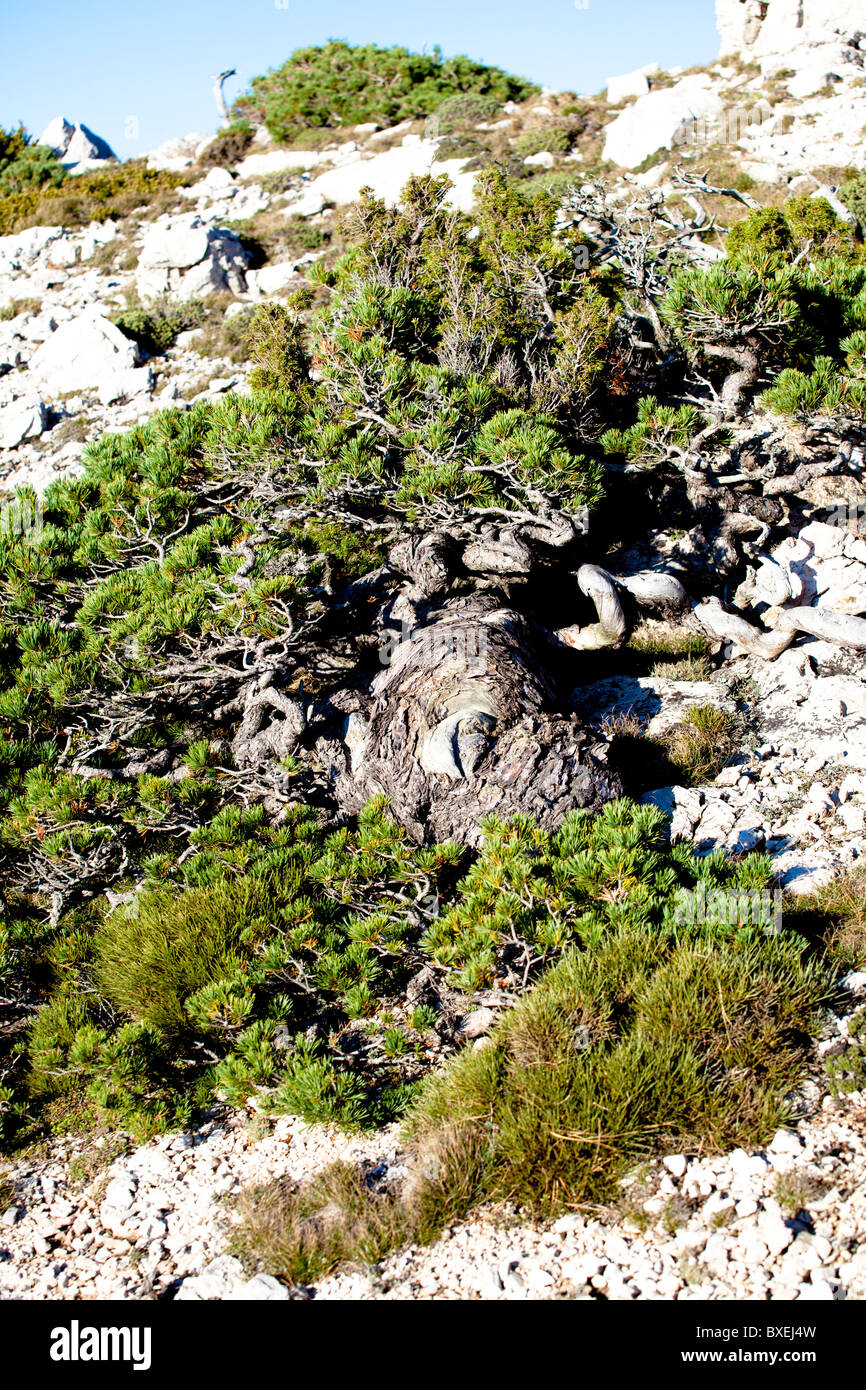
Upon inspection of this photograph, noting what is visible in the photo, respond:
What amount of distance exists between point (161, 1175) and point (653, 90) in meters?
32.4

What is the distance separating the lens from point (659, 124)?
72.5ft

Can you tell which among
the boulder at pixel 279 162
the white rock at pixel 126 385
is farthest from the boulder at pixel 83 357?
the boulder at pixel 279 162

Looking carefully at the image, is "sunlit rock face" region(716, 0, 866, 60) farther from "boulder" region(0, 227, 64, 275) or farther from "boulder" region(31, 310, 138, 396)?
"boulder" region(0, 227, 64, 275)

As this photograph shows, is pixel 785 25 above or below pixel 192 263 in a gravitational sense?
above

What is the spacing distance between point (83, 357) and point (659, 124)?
16.3 m

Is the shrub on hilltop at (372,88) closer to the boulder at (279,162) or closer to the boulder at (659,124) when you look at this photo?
the boulder at (279,162)

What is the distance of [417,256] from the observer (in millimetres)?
9734

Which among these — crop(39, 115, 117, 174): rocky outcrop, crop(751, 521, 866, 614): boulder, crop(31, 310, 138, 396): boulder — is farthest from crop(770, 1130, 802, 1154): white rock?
crop(39, 115, 117, 174): rocky outcrop

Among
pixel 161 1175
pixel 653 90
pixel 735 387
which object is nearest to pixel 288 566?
pixel 161 1175

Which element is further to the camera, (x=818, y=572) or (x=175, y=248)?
(x=175, y=248)

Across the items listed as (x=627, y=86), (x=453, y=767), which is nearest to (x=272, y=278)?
(x=627, y=86)

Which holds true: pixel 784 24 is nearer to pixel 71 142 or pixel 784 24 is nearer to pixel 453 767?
pixel 71 142

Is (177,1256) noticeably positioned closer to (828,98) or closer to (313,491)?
(313,491)

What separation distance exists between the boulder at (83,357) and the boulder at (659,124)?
14.1 m
